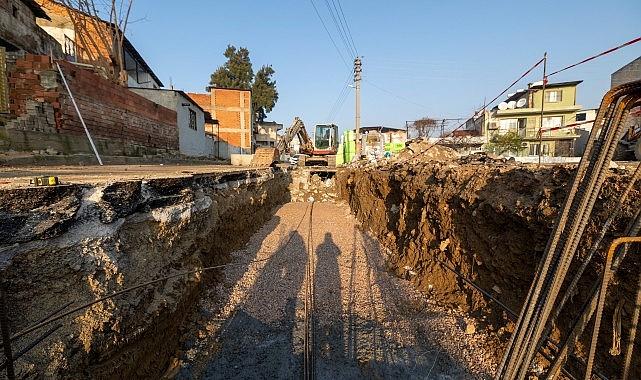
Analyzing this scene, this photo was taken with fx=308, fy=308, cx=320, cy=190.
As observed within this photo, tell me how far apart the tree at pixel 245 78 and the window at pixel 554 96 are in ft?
105

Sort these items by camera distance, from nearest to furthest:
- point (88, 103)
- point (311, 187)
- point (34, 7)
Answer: point (88, 103)
point (34, 7)
point (311, 187)

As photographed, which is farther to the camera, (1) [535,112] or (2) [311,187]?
(1) [535,112]

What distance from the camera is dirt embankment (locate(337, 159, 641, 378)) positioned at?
263cm

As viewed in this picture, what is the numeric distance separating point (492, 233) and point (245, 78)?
42.4m

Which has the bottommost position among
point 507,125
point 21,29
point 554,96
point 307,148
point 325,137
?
point 307,148

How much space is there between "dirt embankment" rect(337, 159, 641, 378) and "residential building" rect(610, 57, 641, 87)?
20.3 m

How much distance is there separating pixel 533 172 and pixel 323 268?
436cm

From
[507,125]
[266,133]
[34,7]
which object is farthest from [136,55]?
[507,125]

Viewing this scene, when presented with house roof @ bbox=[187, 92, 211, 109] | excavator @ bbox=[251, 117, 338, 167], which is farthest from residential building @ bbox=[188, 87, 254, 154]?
excavator @ bbox=[251, 117, 338, 167]

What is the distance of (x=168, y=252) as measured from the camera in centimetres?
380

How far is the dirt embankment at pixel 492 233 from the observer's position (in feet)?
8.63

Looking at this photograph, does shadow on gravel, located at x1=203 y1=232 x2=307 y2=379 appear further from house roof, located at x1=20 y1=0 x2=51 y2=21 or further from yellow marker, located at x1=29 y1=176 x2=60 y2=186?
house roof, located at x1=20 y1=0 x2=51 y2=21

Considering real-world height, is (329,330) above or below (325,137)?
below

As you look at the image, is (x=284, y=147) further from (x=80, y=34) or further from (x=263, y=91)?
(x=263, y=91)
